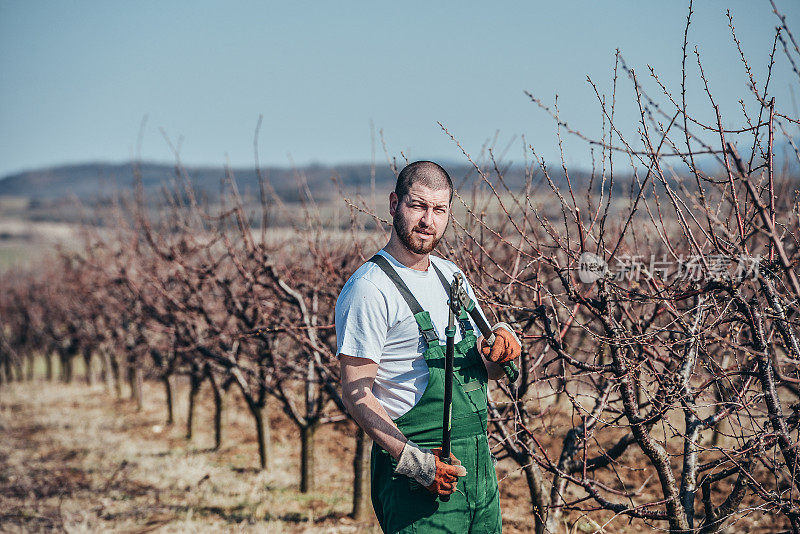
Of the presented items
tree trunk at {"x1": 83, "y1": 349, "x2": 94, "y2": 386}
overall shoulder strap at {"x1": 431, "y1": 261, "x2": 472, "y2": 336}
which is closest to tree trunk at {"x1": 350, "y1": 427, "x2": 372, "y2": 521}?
overall shoulder strap at {"x1": 431, "y1": 261, "x2": 472, "y2": 336}

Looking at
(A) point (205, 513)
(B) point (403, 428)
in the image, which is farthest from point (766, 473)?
(A) point (205, 513)

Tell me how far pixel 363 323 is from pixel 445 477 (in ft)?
2.15

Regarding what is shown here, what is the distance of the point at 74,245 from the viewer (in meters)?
15.5

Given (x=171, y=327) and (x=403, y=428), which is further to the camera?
(x=171, y=327)

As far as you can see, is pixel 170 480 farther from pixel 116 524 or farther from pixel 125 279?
pixel 125 279

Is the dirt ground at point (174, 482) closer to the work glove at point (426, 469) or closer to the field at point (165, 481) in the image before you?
the field at point (165, 481)

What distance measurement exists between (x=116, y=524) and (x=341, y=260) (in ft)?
12.3

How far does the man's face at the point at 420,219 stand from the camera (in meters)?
2.42

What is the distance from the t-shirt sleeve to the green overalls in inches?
4.8

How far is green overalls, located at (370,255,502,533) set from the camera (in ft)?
7.57

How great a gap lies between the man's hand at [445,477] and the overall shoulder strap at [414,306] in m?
0.46

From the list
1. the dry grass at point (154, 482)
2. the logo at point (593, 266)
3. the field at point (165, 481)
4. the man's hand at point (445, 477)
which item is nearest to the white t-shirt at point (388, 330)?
the man's hand at point (445, 477)

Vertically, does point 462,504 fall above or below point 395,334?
below

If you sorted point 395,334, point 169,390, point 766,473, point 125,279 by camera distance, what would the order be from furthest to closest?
point 169,390, point 125,279, point 766,473, point 395,334
